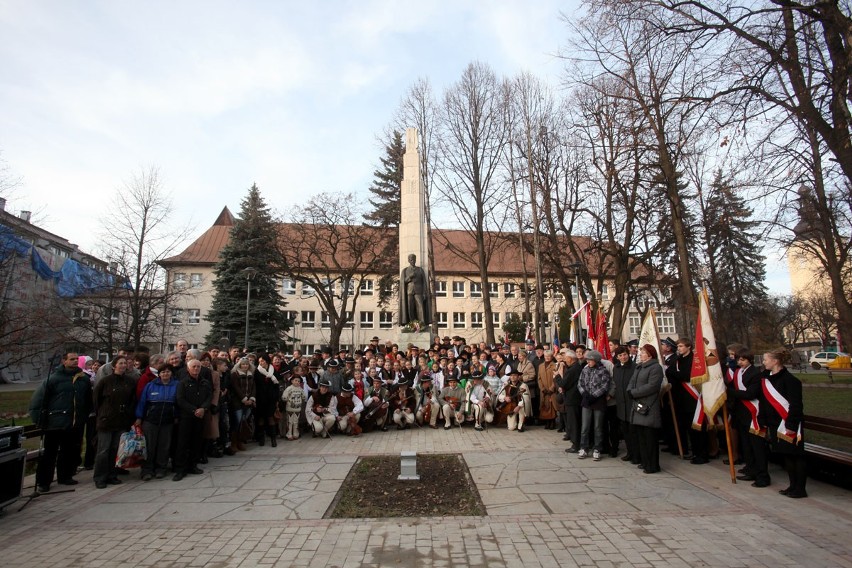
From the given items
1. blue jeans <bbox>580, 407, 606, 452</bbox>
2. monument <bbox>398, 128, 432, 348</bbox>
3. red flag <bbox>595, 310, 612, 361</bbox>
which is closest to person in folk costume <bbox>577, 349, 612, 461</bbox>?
blue jeans <bbox>580, 407, 606, 452</bbox>

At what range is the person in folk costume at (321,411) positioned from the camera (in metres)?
9.61

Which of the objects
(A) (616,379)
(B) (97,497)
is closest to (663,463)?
(A) (616,379)

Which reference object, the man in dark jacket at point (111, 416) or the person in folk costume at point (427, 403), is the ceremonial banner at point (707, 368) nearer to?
the person in folk costume at point (427, 403)

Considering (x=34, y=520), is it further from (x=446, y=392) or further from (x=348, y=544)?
(x=446, y=392)

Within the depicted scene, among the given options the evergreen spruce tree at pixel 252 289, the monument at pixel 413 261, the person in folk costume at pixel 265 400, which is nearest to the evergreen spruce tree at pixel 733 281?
the monument at pixel 413 261

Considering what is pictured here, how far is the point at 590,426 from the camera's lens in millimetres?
7867

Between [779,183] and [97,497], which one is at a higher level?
[779,183]

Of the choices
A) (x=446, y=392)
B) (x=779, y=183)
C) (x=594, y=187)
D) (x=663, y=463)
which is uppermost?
(x=594, y=187)

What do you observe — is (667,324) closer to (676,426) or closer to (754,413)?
(676,426)

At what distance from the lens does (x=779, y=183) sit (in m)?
7.95

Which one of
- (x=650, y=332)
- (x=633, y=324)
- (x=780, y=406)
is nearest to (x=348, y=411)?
(x=650, y=332)

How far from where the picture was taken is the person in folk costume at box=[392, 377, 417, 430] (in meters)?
10.5

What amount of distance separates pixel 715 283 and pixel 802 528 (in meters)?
20.2

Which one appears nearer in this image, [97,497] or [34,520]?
[34,520]
